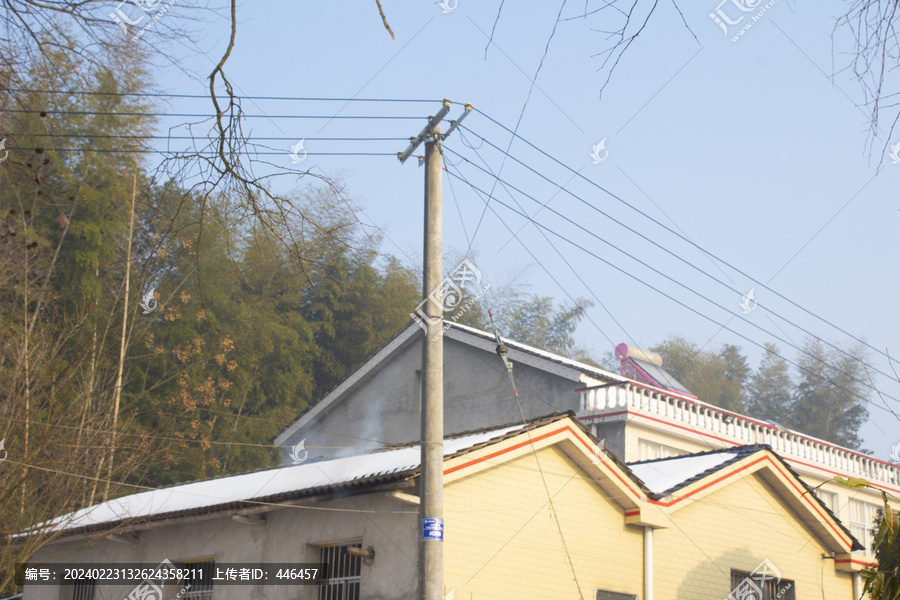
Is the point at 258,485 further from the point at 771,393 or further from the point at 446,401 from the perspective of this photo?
the point at 771,393

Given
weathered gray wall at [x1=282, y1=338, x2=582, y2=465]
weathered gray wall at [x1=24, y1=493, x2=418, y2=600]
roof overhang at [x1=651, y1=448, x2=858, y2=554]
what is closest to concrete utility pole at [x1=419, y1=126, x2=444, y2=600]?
weathered gray wall at [x1=24, y1=493, x2=418, y2=600]

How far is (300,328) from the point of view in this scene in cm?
3459

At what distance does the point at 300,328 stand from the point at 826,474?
766 inches

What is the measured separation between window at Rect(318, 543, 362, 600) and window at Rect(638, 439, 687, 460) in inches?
Answer: 393

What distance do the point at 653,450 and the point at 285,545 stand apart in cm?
1085

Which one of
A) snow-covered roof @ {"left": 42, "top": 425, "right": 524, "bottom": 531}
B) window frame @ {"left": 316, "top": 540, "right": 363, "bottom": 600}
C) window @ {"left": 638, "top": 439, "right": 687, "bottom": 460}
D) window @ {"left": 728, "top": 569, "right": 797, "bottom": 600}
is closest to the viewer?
window frame @ {"left": 316, "top": 540, "right": 363, "bottom": 600}

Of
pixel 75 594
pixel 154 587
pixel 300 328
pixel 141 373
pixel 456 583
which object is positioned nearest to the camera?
pixel 456 583

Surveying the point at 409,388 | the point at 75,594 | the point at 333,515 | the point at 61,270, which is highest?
the point at 61,270

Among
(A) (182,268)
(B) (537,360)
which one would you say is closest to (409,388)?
(B) (537,360)

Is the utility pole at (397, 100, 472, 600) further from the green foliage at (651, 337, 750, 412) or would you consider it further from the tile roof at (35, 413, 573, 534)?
the green foliage at (651, 337, 750, 412)

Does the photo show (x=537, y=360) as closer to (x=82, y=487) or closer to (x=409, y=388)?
(x=409, y=388)

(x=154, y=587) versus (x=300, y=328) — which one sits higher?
(x=300, y=328)

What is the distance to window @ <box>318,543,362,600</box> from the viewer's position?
493 inches

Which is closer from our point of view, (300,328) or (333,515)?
(333,515)
